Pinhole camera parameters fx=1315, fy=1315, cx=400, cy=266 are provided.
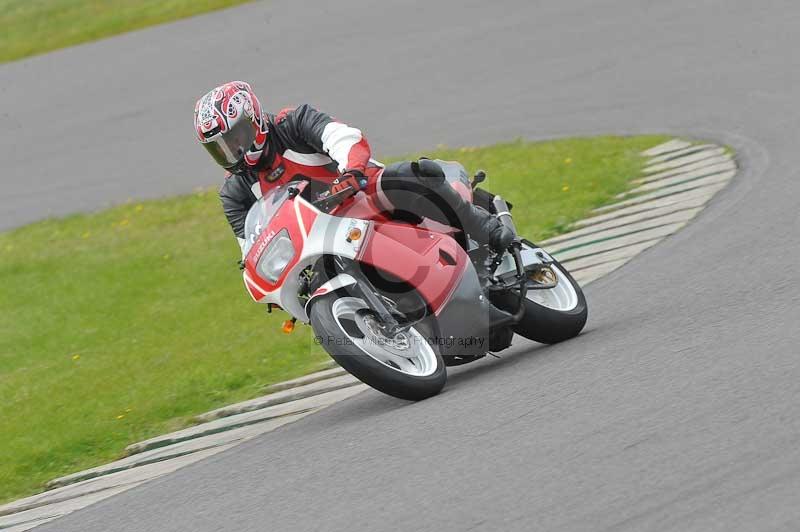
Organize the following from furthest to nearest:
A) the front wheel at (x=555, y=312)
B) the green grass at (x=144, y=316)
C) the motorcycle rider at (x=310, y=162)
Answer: the green grass at (x=144, y=316), the front wheel at (x=555, y=312), the motorcycle rider at (x=310, y=162)

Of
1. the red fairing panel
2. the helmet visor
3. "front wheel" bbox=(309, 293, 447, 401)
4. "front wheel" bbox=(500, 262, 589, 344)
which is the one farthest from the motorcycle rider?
"front wheel" bbox=(309, 293, 447, 401)

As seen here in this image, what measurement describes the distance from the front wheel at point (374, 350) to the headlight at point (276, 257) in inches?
12.5

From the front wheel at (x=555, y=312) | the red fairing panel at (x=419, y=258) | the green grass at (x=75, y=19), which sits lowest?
the front wheel at (x=555, y=312)

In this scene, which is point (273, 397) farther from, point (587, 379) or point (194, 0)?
point (194, 0)

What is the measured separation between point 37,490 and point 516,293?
2.71 metres

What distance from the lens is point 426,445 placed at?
17.1 feet

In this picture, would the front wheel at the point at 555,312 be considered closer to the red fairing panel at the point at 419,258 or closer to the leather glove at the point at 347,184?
the red fairing panel at the point at 419,258

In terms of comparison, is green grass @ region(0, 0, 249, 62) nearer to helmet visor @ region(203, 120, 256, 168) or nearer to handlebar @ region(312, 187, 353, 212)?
helmet visor @ region(203, 120, 256, 168)

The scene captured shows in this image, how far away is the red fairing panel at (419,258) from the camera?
6203 mm

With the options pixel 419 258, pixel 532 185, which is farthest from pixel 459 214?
pixel 532 185

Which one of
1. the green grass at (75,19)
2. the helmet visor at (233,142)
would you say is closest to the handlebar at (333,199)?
the helmet visor at (233,142)

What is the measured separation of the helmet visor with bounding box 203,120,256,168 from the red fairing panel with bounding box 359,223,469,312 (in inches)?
32.6

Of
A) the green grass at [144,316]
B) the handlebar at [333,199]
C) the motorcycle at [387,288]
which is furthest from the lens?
the green grass at [144,316]

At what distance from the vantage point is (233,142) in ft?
21.4
